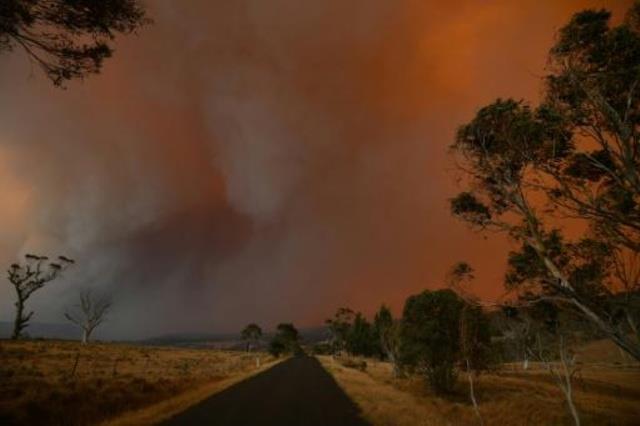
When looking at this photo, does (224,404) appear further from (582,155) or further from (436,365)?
(436,365)

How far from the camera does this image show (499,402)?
1278 inches

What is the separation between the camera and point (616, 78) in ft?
35.5

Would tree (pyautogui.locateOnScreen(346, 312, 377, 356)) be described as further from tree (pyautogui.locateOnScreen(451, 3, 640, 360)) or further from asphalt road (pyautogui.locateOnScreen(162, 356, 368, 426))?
tree (pyautogui.locateOnScreen(451, 3, 640, 360))

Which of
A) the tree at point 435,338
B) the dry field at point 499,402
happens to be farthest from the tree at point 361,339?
the tree at point 435,338

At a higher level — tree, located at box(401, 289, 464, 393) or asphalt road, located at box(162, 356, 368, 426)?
tree, located at box(401, 289, 464, 393)

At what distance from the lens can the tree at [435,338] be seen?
36219 mm

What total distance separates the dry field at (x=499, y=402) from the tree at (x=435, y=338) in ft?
5.80

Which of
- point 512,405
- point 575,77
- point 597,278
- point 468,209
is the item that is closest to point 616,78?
point 575,77

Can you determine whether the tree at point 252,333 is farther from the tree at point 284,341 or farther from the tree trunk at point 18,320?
the tree trunk at point 18,320

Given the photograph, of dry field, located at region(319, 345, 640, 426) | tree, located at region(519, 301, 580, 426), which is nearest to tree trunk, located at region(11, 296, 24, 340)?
dry field, located at region(319, 345, 640, 426)

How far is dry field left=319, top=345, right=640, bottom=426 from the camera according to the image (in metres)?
19.6

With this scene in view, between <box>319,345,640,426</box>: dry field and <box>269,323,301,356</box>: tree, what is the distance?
64.0 meters

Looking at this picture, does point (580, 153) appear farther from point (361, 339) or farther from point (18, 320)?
point (361, 339)

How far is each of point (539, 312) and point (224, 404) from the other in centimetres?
1729
